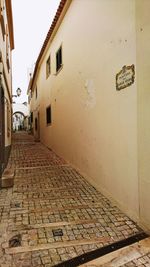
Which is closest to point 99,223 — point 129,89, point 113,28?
point 129,89

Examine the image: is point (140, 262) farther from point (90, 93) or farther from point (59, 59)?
point (59, 59)

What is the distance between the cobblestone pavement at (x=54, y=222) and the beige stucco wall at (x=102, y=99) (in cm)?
34

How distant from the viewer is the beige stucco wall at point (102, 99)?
3186 millimetres

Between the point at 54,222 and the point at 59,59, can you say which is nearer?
the point at 54,222

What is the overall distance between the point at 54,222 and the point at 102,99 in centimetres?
234

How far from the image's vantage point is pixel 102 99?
13.8ft

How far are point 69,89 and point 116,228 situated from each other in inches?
183

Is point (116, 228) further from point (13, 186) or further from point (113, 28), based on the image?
point (113, 28)

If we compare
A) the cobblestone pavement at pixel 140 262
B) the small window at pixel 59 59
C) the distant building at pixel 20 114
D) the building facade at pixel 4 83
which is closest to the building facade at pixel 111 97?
the cobblestone pavement at pixel 140 262

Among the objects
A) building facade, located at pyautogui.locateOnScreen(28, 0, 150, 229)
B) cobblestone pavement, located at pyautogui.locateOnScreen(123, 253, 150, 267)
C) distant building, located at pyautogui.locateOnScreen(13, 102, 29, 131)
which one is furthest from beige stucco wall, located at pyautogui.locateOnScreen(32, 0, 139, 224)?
distant building, located at pyautogui.locateOnScreen(13, 102, 29, 131)

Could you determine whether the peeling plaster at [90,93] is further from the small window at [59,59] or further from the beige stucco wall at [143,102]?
the small window at [59,59]

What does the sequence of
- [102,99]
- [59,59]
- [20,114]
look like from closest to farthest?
[102,99] → [59,59] → [20,114]

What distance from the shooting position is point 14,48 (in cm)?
1242

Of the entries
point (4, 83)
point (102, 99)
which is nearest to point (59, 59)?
point (4, 83)
